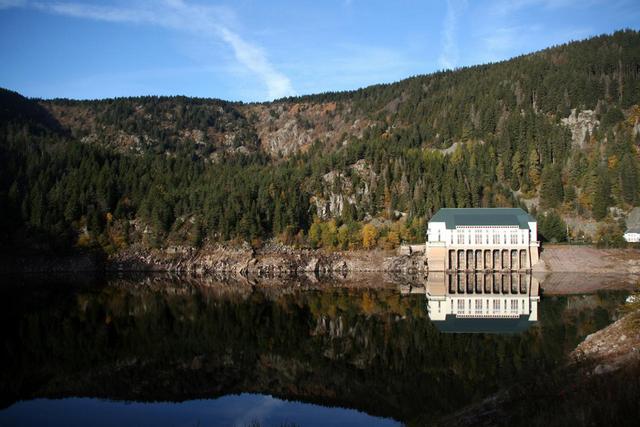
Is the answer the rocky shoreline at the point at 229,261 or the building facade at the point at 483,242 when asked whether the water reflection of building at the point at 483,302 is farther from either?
the rocky shoreline at the point at 229,261

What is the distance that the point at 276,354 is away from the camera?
36531 mm

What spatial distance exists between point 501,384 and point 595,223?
9666 centimetres

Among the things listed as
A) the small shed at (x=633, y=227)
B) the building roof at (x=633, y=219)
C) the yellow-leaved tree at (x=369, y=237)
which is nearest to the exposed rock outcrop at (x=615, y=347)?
the yellow-leaved tree at (x=369, y=237)

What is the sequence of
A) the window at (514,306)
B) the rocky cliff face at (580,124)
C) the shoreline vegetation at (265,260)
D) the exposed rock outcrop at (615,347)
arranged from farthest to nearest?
the rocky cliff face at (580,124) → the shoreline vegetation at (265,260) → the window at (514,306) → the exposed rock outcrop at (615,347)

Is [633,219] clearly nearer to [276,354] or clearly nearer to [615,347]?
[276,354]

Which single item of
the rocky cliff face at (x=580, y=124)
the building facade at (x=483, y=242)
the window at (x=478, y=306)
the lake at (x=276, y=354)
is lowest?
the lake at (x=276, y=354)

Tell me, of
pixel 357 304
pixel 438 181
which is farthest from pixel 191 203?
pixel 357 304

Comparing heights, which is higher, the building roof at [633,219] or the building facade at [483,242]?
the building roof at [633,219]

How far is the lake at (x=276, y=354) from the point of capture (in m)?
25.5

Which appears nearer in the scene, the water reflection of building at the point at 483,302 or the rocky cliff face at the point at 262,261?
the water reflection of building at the point at 483,302

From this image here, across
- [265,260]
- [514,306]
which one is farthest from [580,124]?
[514,306]

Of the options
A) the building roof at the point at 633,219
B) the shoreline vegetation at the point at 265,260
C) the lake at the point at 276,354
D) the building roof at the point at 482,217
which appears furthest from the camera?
the building roof at the point at 633,219

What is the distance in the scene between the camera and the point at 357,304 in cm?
5944

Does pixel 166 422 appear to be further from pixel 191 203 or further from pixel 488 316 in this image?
pixel 191 203
